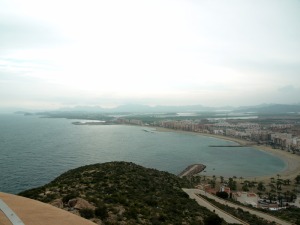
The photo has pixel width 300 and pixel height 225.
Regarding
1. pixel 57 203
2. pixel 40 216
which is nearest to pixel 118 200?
pixel 57 203

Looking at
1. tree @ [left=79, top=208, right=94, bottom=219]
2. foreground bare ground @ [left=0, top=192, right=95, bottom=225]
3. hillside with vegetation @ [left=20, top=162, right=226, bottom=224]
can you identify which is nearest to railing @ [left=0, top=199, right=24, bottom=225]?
foreground bare ground @ [left=0, top=192, right=95, bottom=225]

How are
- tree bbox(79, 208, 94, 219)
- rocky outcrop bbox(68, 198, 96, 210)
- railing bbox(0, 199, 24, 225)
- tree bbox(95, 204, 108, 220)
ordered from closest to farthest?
1. railing bbox(0, 199, 24, 225)
2. tree bbox(79, 208, 94, 219)
3. tree bbox(95, 204, 108, 220)
4. rocky outcrop bbox(68, 198, 96, 210)

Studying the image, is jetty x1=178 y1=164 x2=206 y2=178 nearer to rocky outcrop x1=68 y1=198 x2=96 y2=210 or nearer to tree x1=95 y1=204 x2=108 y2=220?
rocky outcrop x1=68 y1=198 x2=96 y2=210

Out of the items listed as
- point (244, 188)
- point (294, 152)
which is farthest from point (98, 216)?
point (294, 152)

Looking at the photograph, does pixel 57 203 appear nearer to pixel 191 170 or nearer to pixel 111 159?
pixel 191 170

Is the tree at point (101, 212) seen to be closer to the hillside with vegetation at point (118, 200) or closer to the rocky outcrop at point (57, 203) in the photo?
the hillside with vegetation at point (118, 200)

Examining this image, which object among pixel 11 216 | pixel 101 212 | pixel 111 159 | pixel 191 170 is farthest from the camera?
pixel 111 159

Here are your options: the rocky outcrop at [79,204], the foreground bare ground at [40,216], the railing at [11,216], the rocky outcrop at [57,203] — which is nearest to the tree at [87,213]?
the rocky outcrop at [79,204]
